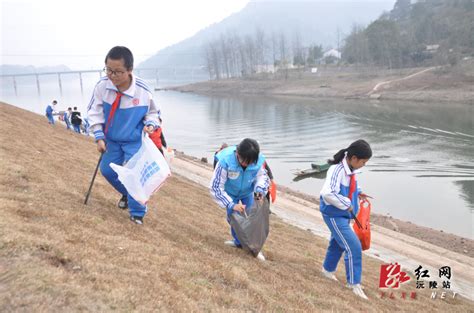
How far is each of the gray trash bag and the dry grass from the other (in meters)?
0.22

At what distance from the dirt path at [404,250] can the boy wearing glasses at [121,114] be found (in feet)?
26.8

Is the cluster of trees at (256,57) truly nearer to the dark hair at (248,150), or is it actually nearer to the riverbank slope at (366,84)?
the riverbank slope at (366,84)

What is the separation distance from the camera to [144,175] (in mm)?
5312

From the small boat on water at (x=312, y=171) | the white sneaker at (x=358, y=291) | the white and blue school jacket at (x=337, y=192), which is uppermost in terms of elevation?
the white and blue school jacket at (x=337, y=192)

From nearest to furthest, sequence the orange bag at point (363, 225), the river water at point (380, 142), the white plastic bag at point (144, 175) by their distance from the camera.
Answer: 1. the white plastic bag at point (144, 175)
2. the orange bag at point (363, 225)
3. the river water at point (380, 142)

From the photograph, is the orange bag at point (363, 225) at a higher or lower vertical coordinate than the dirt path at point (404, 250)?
higher

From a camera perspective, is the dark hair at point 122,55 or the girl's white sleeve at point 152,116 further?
the girl's white sleeve at point 152,116

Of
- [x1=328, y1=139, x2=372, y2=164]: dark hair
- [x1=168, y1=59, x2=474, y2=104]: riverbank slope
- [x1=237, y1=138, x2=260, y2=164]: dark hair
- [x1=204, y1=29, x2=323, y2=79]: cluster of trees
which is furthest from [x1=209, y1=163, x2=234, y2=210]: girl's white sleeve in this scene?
[x1=204, y1=29, x2=323, y2=79]: cluster of trees

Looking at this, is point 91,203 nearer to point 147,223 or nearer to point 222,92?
point 147,223

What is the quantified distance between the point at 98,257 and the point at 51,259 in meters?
0.48

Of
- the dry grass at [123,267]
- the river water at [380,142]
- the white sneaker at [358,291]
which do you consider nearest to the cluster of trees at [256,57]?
the river water at [380,142]

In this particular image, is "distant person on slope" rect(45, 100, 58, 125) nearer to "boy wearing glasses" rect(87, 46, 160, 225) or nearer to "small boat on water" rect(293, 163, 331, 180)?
"small boat on water" rect(293, 163, 331, 180)

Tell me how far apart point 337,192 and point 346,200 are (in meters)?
0.16

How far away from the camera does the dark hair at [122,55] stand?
507 centimetres
